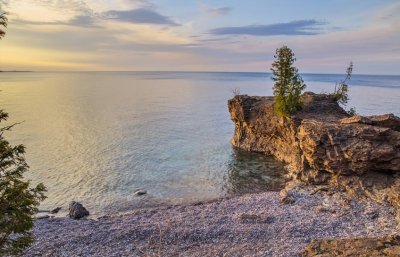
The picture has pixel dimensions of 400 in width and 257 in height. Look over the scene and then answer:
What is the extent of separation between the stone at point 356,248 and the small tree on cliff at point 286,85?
30546 millimetres

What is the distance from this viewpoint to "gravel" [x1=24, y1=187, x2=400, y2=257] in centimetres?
2294

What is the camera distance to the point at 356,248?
19.3 meters

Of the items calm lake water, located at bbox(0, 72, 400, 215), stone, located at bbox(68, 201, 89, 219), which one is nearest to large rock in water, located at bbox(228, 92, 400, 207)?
calm lake water, located at bbox(0, 72, 400, 215)

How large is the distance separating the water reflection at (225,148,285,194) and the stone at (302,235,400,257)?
18.0m

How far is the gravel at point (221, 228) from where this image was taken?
22.9 m

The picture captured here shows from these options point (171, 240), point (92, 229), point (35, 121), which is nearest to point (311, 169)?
point (171, 240)

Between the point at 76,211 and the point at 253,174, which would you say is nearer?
the point at 76,211

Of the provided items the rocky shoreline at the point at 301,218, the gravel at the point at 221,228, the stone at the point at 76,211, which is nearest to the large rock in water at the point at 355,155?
the rocky shoreline at the point at 301,218

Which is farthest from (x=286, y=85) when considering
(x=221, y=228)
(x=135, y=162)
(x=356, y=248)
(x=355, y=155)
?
(x=356, y=248)

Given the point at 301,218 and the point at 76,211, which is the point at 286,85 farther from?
the point at 76,211

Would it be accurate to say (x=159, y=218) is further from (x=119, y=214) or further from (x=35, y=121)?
(x=35, y=121)

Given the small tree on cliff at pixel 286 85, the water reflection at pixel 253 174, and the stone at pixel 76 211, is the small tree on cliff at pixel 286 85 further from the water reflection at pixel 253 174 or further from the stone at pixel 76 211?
the stone at pixel 76 211

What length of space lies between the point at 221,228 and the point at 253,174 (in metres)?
19.3

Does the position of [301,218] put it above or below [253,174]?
above
